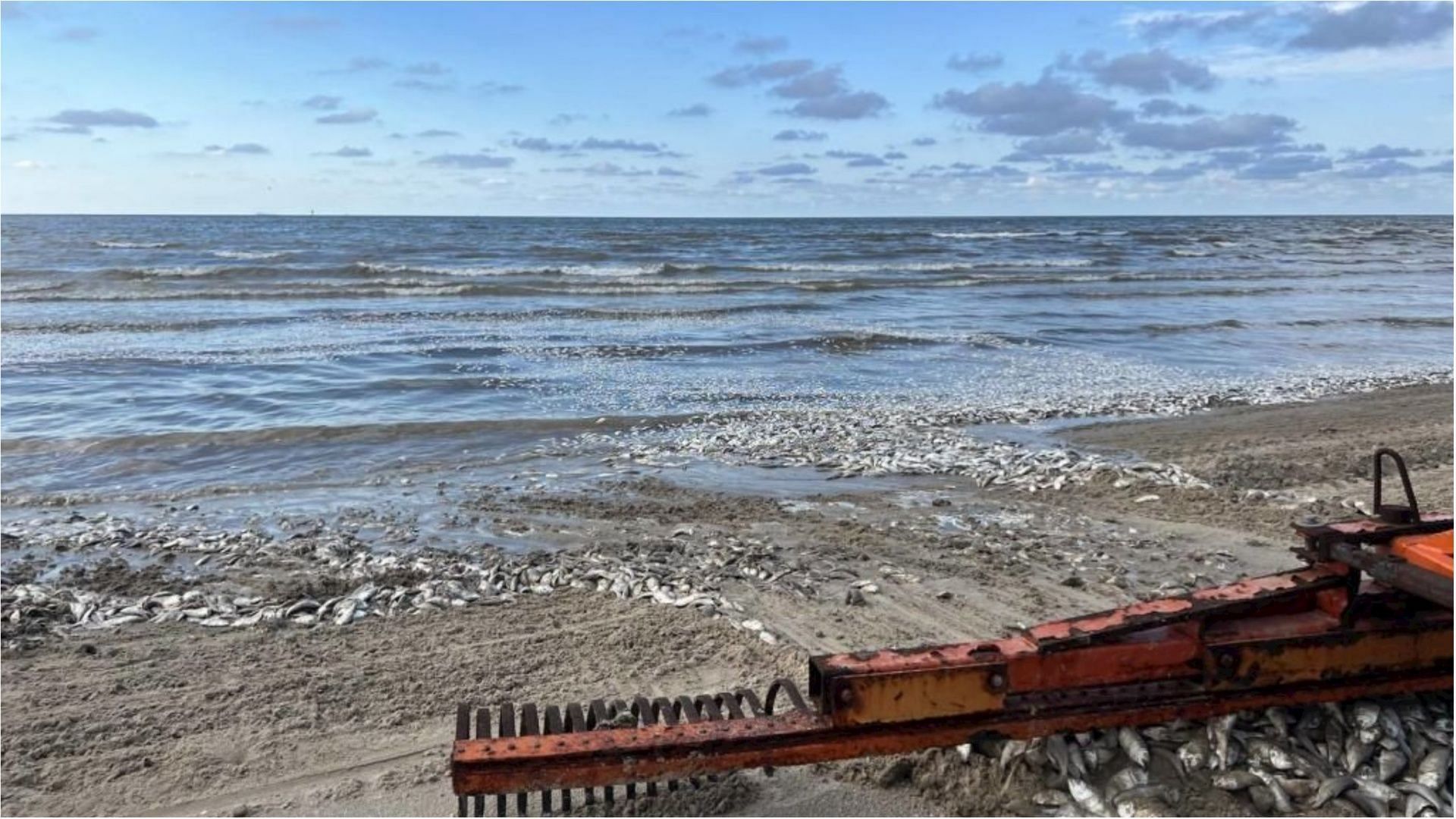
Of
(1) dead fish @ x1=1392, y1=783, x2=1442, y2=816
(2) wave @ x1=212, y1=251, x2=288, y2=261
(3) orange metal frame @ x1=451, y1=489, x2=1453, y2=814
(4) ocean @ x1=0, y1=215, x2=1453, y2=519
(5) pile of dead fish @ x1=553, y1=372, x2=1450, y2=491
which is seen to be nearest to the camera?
(3) orange metal frame @ x1=451, y1=489, x2=1453, y2=814

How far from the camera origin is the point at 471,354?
17.4 meters

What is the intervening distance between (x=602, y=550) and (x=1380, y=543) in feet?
16.0

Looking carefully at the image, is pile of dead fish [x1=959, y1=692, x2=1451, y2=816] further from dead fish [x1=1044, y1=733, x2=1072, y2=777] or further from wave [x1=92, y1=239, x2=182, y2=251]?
wave [x1=92, y1=239, x2=182, y2=251]

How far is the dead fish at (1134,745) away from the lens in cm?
378

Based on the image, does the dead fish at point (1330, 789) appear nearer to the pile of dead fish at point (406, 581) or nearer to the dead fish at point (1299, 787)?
the dead fish at point (1299, 787)

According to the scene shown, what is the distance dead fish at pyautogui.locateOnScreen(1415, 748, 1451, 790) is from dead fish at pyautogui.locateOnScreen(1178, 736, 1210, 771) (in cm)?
76

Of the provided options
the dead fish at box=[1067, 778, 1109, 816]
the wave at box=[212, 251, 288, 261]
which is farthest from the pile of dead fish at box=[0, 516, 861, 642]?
the wave at box=[212, 251, 288, 261]

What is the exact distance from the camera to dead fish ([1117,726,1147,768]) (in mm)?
3783

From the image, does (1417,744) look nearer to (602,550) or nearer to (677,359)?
(602,550)

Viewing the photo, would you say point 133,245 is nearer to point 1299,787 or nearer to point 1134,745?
point 1134,745

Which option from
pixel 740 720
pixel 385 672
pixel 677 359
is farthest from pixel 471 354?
pixel 740 720

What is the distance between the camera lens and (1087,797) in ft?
12.3

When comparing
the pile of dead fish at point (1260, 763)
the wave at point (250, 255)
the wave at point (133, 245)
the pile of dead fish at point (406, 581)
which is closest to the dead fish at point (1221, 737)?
the pile of dead fish at point (1260, 763)

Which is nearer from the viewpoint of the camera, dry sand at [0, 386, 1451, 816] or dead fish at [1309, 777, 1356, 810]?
dead fish at [1309, 777, 1356, 810]
